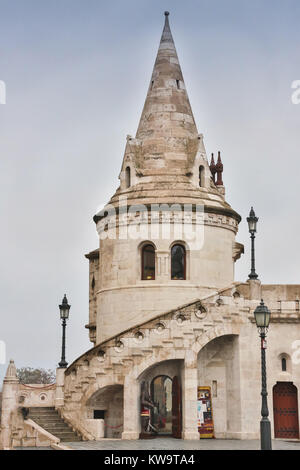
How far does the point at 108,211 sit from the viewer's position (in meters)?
34.8

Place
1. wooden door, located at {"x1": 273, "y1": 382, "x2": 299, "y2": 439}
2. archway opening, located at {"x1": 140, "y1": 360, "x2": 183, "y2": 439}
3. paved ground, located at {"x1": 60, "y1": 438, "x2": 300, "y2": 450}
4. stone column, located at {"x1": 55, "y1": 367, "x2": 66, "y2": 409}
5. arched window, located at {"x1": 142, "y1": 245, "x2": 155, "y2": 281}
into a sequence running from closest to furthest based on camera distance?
paved ground, located at {"x1": 60, "y1": 438, "x2": 300, "y2": 450}
archway opening, located at {"x1": 140, "y1": 360, "x2": 183, "y2": 439}
wooden door, located at {"x1": 273, "y1": 382, "x2": 299, "y2": 439}
stone column, located at {"x1": 55, "y1": 367, "x2": 66, "y2": 409}
arched window, located at {"x1": 142, "y1": 245, "x2": 155, "y2": 281}

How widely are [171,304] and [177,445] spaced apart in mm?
7774

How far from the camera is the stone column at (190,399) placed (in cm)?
2902

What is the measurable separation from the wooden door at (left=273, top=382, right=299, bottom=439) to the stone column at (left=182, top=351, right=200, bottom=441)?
3.20m

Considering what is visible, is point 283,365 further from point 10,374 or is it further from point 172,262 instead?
point 10,374

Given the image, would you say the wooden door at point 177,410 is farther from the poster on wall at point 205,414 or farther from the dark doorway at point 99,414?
the dark doorway at point 99,414

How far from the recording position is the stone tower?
33.3 m

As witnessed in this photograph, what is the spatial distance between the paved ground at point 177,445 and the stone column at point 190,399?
0.50 meters

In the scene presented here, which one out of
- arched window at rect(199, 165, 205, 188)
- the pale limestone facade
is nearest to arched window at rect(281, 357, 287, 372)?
the pale limestone facade

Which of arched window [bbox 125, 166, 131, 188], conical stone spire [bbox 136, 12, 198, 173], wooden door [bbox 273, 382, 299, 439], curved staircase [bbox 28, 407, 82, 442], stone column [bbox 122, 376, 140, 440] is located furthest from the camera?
arched window [bbox 125, 166, 131, 188]

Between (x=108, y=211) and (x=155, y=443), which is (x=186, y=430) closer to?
(x=155, y=443)

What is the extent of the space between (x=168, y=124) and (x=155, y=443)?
14.6 metres

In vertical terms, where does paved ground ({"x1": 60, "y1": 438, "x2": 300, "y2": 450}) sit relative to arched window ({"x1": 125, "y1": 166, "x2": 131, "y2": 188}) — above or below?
below

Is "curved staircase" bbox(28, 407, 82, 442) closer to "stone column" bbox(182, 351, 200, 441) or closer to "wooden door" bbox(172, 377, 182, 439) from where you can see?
"wooden door" bbox(172, 377, 182, 439)
